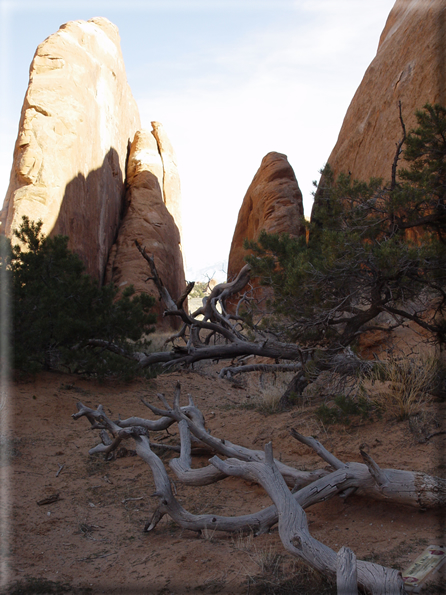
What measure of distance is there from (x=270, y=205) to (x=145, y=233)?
19.6ft

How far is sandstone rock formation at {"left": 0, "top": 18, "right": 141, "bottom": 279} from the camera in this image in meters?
13.9

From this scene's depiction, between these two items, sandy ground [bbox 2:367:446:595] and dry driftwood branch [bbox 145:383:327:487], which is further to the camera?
dry driftwood branch [bbox 145:383:327:487]

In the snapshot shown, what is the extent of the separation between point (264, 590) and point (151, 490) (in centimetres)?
218

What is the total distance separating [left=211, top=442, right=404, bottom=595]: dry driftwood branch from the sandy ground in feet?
0.84

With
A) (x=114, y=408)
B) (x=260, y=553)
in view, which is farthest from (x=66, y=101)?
(x=260, y=553)

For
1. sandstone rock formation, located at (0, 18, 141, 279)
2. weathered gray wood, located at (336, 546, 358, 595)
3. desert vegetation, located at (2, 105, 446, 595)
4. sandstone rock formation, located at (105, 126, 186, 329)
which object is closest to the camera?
weathered gray wood, located at (336, 546, 358, 595)

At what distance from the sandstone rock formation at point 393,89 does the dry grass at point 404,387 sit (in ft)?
23.6

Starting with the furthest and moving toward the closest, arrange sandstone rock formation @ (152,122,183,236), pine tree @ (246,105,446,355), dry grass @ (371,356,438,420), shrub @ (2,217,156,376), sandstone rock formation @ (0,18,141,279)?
sandstone rock formation @ (152,122,183,236) < sandstone rock formation @ (0,18,141,279) < shrub @ (2,217,156,376) < pine tree @ (246,105,446,355) < dry grass @ (371,356,438,420)

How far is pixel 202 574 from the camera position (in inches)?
112

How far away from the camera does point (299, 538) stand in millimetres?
2637

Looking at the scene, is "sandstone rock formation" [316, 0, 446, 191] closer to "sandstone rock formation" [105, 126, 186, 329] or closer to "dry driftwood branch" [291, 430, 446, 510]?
"sandstone rock formation" [105, 126, 186, 329]

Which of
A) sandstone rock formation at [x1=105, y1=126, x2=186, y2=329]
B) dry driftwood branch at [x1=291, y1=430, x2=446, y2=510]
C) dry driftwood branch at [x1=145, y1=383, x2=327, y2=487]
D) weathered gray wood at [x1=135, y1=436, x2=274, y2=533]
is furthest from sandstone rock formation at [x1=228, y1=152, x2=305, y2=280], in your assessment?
weathered gray wood at [x1=135, y1=436, x2=274, y2=533]

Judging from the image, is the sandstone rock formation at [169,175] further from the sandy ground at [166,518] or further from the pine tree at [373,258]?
the sandy ground at [166,518]

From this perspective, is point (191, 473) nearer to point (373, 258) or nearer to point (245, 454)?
point (245, 454)
